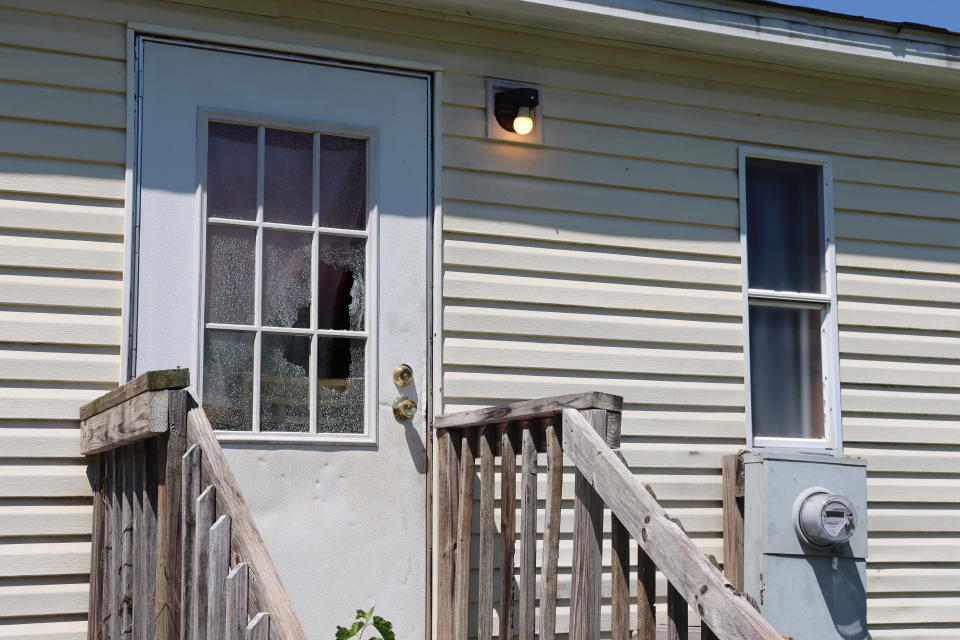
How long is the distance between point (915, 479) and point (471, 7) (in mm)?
3117

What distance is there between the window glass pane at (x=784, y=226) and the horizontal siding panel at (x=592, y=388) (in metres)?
0.62

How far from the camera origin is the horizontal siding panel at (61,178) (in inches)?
167

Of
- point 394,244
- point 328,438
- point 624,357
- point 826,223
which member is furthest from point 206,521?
point 826,223

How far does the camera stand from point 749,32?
209 inches

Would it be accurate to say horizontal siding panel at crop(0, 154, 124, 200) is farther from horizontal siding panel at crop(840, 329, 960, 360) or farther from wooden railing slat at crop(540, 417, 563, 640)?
horizontal siding panel at crop(840, 329, 960, 360)

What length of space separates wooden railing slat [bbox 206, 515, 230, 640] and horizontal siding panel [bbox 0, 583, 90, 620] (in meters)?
1.45

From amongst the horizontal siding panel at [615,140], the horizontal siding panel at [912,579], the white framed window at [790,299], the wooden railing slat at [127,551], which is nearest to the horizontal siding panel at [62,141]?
the wooden railing slat at [127,551]

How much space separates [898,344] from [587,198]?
1.80m

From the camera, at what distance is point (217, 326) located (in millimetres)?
4426

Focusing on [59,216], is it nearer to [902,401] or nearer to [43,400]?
[43,400]

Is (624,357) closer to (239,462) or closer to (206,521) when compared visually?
(239,462)

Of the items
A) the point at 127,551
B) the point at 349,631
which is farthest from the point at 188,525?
the point at 349,631

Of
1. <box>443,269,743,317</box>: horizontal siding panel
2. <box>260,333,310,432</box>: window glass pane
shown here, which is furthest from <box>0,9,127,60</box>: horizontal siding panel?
<box>443,269,743,317</box>: horizontal siding panel

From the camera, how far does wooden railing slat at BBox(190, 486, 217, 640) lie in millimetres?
2977
